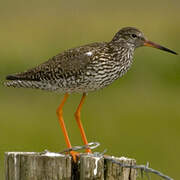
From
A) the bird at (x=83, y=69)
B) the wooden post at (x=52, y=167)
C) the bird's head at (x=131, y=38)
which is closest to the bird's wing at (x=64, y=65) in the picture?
the bird at (x=83, y=69)

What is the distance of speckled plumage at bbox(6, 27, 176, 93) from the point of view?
800 centimetres

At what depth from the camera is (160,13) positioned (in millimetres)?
24328

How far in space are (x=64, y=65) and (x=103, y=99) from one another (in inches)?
306

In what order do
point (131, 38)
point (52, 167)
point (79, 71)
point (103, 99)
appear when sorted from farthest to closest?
1. point (103, 99)
2. point (131, 38)
3. point (79, 71)
4. point (52, 167)

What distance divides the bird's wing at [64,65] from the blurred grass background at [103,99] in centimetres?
256

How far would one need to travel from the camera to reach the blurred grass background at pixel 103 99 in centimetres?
1304

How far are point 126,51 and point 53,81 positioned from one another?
2.85 feet

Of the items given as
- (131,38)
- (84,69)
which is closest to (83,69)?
(84,69)

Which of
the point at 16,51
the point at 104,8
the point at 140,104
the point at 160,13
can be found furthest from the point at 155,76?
the point at 104,8

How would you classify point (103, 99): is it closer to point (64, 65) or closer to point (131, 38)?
point (131, 38)

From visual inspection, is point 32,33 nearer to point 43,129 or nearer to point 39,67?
point 43,129

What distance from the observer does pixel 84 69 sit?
802 cm

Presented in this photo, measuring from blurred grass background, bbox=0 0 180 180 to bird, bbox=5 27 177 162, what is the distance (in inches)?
101

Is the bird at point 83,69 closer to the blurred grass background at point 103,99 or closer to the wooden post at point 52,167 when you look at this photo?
the wooden post at point 52,167
